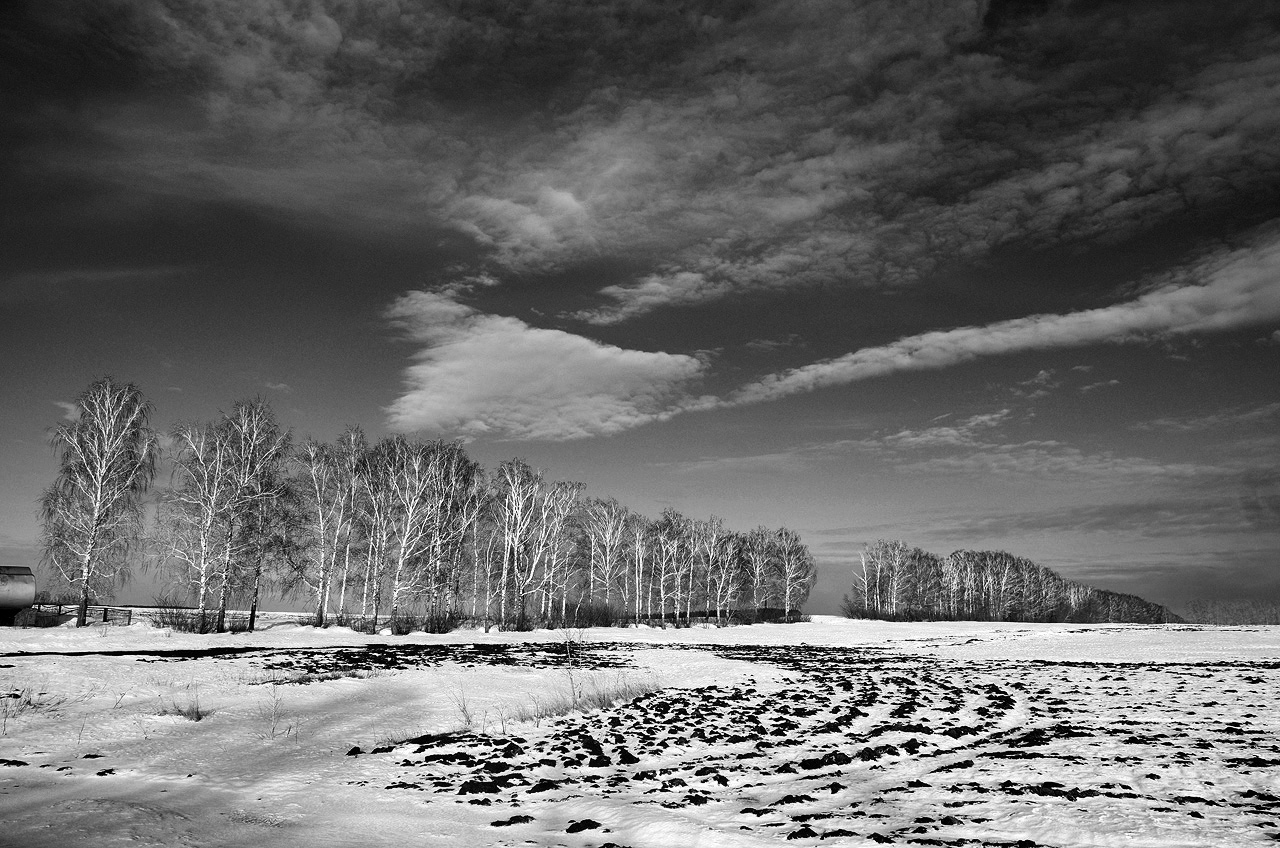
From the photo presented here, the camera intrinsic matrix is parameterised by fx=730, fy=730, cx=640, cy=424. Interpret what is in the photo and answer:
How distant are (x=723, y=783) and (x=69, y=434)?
41.9 metres

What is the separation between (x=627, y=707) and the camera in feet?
53.8

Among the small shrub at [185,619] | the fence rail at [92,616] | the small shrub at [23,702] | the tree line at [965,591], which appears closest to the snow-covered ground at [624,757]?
the small shrub at [23,702]

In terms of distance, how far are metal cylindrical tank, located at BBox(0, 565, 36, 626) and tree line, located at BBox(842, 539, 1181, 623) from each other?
275ft

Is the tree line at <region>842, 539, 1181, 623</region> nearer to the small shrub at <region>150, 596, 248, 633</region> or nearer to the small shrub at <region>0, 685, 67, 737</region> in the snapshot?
the small shrub at <region>150, 596, 248, 633</region>

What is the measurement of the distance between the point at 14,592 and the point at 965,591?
127 metres

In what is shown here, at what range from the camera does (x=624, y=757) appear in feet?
35.9

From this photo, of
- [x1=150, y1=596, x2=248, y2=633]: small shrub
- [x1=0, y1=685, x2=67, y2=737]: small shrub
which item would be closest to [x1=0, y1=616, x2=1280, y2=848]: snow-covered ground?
[x1=0, y1=685, x2=67, y2=737]: small shrub

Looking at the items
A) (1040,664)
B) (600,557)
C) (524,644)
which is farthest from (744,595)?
(1040,664)

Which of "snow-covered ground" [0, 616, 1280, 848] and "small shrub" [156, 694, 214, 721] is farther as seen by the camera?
"small shrub" [156, 694, 214, 721]

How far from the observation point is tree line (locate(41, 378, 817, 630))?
125 ft

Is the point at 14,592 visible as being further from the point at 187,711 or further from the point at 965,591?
the point at 965,591

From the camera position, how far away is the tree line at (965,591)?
106 m

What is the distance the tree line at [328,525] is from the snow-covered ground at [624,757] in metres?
19.8

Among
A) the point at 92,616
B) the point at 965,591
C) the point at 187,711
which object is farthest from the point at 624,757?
the point at 965,591
